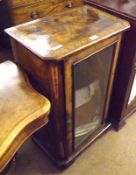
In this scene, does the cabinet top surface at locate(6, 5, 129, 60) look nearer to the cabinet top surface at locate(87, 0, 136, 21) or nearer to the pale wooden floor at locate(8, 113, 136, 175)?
the cabinet top surface at locate(87, 0, 136, 21)

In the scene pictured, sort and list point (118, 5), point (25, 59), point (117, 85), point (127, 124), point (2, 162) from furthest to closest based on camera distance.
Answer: point (127, 124) < point (117, 85) < point (118, 5) < point (25, 59) < point (2, 162)

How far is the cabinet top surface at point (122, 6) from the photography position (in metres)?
0.94

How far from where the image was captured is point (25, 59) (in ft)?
2.89

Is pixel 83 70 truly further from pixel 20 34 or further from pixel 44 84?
pixel 20 34

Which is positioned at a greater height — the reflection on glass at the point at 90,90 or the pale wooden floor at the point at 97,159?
the reflection on glass at the point at 90,90

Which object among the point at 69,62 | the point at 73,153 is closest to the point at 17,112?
the point at 69,62

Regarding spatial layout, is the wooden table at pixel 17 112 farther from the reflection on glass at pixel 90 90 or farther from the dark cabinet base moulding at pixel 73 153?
the dark cabinet base moulding at pixel 73 153

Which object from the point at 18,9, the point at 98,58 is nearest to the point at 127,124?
the point at 98,58

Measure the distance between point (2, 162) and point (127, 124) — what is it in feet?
3.49

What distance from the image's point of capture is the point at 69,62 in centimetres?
76

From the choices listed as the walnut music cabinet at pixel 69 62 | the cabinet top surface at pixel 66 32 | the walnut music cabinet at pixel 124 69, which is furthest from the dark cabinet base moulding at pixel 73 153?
the cabinet top surface at pixel 66 32

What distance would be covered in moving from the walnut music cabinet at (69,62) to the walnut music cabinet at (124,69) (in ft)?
0.20

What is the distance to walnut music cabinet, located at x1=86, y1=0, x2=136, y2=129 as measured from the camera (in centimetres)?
96

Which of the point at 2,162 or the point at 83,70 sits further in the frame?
the point at 83,70
